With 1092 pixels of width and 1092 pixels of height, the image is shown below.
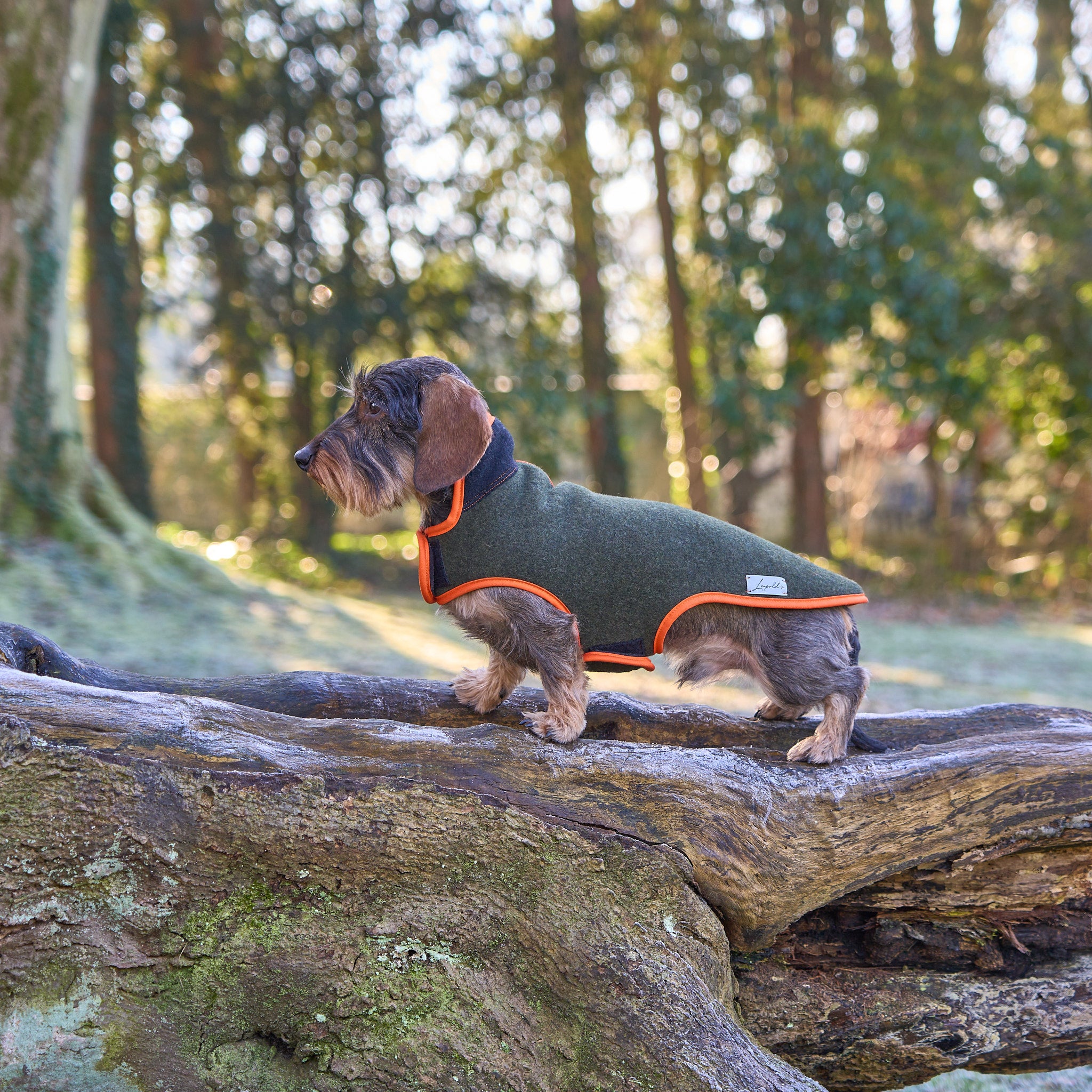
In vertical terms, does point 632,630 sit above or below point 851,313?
below

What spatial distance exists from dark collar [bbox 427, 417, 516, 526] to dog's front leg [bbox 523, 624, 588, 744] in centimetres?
54

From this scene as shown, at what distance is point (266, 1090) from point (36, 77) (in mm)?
9509

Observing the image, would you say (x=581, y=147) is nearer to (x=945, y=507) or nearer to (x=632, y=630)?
(x=945, y=507)

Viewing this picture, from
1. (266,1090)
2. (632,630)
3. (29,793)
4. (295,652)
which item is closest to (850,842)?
(632,630)

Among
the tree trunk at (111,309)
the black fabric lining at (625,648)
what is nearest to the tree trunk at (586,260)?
the tree trunk at (111,309)

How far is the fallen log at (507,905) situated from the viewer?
2.58 meters

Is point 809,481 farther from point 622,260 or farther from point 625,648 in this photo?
point 625,648

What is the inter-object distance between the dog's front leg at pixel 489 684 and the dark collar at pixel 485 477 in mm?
→ 643

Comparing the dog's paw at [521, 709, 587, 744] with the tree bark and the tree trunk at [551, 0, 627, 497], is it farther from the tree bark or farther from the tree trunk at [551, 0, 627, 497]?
the tree trunk at [551, 0, 627, 497]

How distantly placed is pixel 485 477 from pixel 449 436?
0.63ft

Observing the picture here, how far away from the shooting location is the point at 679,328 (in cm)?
1534

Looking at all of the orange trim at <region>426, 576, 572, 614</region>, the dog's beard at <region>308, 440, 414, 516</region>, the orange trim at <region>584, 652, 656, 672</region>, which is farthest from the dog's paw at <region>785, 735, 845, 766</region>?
the dog's beard at <region>308, 440, 414, 516</region>

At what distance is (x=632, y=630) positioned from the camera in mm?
3301

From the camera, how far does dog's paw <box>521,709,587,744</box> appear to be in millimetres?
3258
